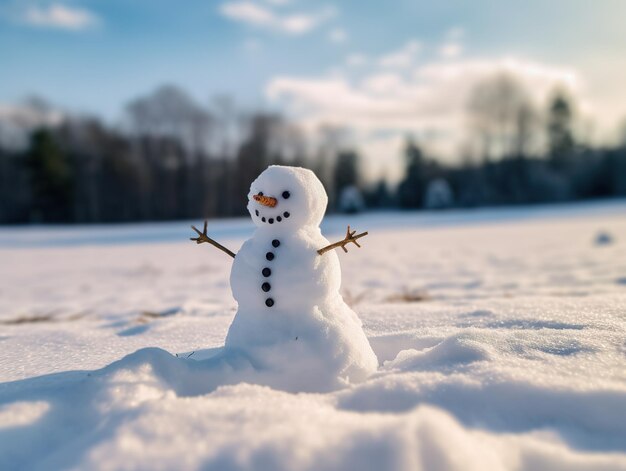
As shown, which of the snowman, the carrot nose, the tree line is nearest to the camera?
the snowman

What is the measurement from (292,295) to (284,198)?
1.26 feet

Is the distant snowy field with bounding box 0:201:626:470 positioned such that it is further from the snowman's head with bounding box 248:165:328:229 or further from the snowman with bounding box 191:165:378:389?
the snowman's head with bounding box 248:165:328:229

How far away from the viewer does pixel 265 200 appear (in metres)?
1.66

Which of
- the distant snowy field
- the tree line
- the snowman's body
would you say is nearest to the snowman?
the snowman's body

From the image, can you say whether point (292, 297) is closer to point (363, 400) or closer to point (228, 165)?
point (363, 400)

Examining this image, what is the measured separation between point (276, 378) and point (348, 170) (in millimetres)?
29960

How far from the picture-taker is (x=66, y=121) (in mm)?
26094

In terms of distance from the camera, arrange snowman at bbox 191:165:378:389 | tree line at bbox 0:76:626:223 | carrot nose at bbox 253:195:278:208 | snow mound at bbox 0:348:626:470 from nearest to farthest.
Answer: snow mound at bbox 0:348:626:470
snowman at bbox 191:165:378:389
carrot nose at bbox 253:195:278:208
tree line at bbox 0:76:626:223

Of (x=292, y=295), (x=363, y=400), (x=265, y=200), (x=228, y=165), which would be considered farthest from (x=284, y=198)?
(x=228, y=165)

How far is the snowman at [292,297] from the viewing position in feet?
5.07

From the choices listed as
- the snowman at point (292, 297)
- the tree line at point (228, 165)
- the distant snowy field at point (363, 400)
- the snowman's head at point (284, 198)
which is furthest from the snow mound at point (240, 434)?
the tree line at point (228, 165)

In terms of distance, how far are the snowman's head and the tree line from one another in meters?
23.2

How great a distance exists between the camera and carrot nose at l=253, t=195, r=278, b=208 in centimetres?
166

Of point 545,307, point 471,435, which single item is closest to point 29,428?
point 471,435
